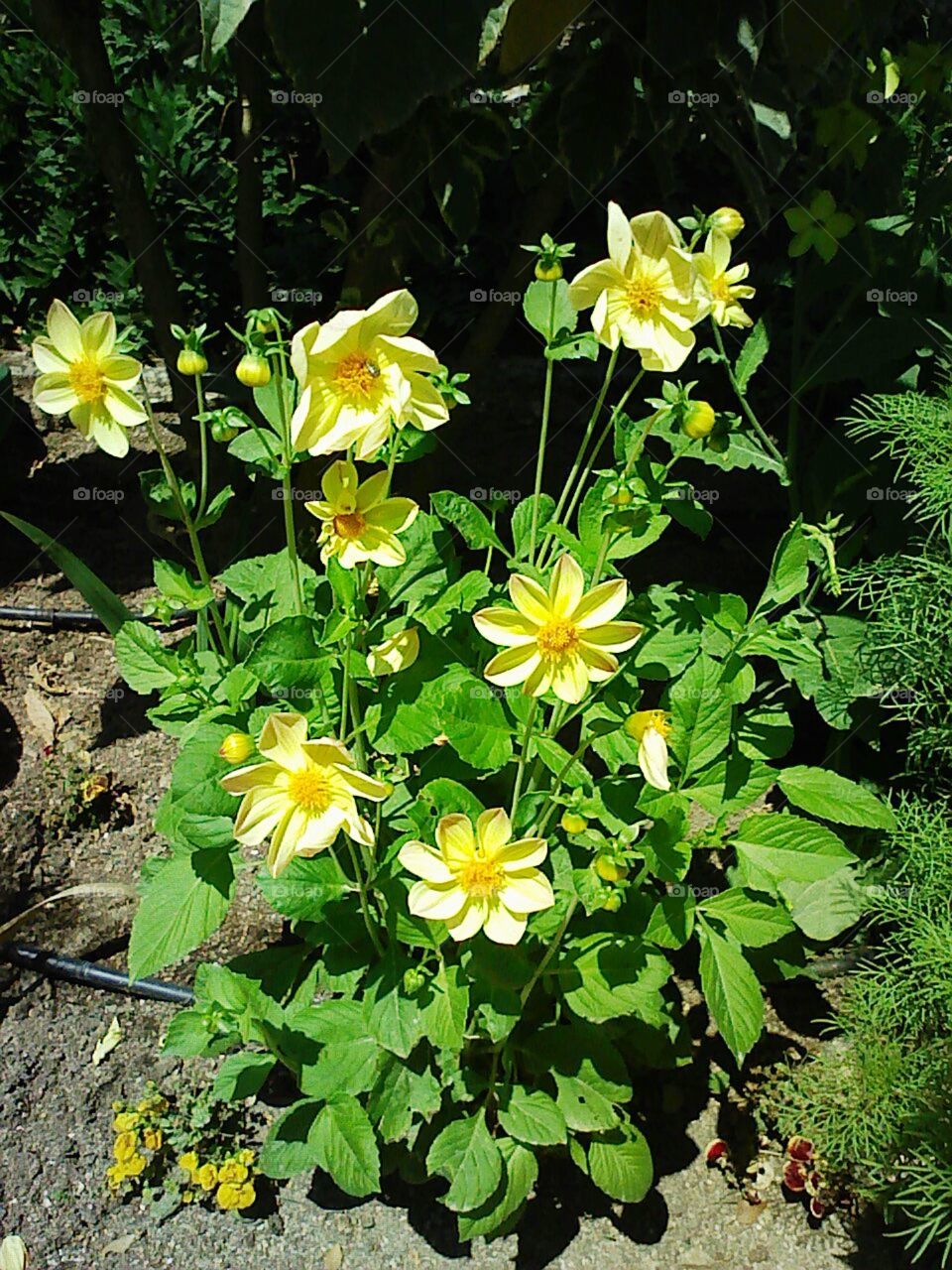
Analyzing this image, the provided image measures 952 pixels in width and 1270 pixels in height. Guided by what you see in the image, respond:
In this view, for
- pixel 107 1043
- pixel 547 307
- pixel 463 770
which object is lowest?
pixel 107 1043

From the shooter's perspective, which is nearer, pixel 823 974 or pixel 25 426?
pixel 823 974

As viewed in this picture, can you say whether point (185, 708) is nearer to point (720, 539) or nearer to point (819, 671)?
point (819, 671)

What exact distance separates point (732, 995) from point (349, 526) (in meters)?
0.71

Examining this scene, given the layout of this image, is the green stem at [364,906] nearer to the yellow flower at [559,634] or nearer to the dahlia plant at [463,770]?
the dahlia plant at [463,770]

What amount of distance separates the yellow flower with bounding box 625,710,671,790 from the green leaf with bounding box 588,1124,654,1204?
26.1 inches

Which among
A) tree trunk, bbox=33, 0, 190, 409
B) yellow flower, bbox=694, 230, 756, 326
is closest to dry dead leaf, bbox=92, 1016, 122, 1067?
tree trunk, bbox=33, 0, 190, 409

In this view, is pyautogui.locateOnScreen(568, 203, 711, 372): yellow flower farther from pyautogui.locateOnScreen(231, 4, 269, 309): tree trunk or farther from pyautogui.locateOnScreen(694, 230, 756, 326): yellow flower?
pyautogui.locateOnScreen(231, 4, 269, 309): tree trunk

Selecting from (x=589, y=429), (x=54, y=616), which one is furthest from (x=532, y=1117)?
(x=54, y=616)

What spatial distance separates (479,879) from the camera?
1.14 meters

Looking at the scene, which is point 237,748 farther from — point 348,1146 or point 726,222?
point 726,222

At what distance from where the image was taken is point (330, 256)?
2736 mm

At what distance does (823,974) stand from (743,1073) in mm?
205

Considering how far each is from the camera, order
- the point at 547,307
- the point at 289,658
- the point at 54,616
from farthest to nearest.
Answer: the point at 54,616
the point at 547,307
the point at 289,658

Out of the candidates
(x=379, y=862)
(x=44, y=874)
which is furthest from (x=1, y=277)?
(x=379, y=862)
